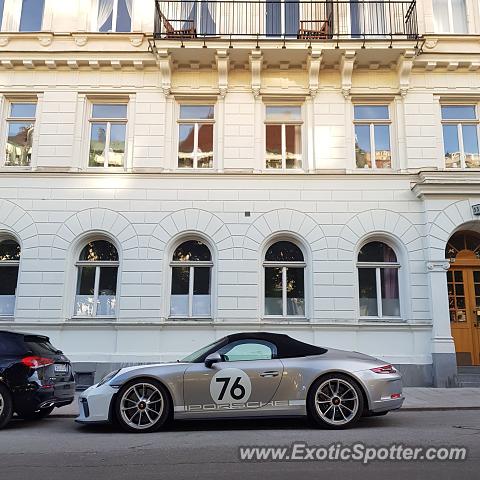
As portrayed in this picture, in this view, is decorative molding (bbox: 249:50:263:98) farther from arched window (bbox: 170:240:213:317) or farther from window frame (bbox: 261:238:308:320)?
arched window (bbox: 170:240:213:317)

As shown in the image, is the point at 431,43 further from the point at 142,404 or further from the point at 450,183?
the point at 142,404

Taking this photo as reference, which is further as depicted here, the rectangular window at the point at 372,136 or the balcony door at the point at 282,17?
the balcony door at the point at 282,17

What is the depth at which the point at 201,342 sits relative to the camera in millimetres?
12680

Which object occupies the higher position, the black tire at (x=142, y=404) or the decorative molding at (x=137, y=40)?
the decorative molding at (x=137, y=40)

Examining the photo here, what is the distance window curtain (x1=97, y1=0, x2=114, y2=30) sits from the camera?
49.2 feet

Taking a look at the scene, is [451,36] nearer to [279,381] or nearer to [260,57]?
[260,57]

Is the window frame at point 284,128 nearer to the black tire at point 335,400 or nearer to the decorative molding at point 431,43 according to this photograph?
the decorative molding at point 431,43

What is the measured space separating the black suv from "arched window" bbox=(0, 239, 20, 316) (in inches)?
225

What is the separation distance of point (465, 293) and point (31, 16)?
15.4 meters

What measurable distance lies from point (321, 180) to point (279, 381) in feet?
25.5

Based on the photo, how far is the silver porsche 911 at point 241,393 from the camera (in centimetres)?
695

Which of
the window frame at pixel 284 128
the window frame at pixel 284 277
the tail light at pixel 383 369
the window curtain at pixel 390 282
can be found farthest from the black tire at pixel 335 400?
the window frame at pixel 284 128

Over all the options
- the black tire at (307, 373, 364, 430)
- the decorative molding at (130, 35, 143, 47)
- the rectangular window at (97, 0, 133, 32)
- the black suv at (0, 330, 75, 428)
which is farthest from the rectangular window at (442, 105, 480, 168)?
the black suv at (0, 330, 75, 428)

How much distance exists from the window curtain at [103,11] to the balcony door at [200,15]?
229 cm
